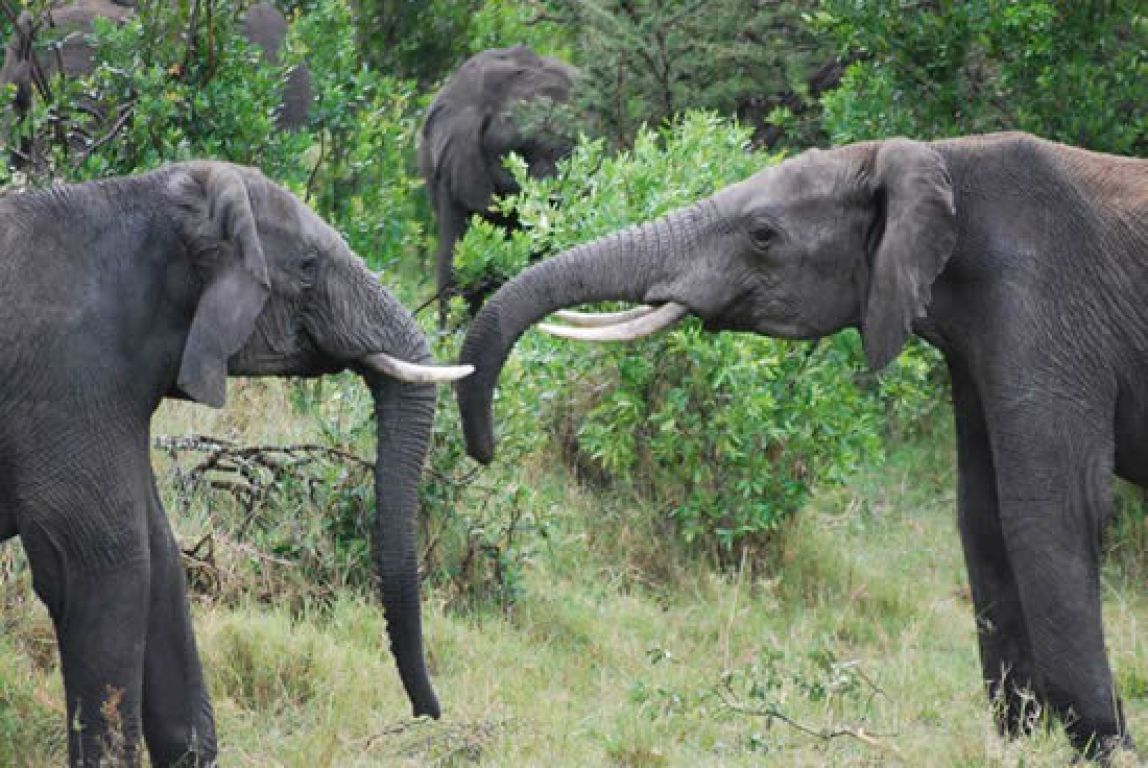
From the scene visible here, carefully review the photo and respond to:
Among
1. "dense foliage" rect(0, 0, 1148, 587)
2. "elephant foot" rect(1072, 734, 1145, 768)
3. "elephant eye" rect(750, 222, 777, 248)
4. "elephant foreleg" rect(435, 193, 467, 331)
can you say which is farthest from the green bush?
"elephant foreleg" rect(435, 193, 467, 331)

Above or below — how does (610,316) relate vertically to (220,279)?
below

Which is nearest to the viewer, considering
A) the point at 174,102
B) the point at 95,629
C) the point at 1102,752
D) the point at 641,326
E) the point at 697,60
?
the point at 95,629

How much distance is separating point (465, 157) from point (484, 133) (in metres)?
0.22

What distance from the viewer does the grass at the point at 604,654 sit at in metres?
6.92

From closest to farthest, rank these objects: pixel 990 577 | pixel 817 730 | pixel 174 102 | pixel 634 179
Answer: pixel 990 577 < pixel 817 730 < pixel 174 102 < pixel 634 179

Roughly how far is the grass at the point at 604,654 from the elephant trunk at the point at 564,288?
1.23 meters

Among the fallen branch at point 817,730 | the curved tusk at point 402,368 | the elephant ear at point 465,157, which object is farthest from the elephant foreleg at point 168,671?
the elephant ear at point 465,157

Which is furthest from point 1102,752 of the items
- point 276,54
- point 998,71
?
point 276,54

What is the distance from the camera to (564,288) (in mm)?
6402

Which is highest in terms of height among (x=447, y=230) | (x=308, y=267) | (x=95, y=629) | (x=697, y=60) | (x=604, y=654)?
(x=308, y=267)

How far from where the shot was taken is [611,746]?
693cm

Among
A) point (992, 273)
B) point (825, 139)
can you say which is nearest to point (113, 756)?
point (992, 273)

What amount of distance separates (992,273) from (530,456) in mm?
3712

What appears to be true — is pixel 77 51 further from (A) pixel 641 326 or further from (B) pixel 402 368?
(A) pixel 641 326
